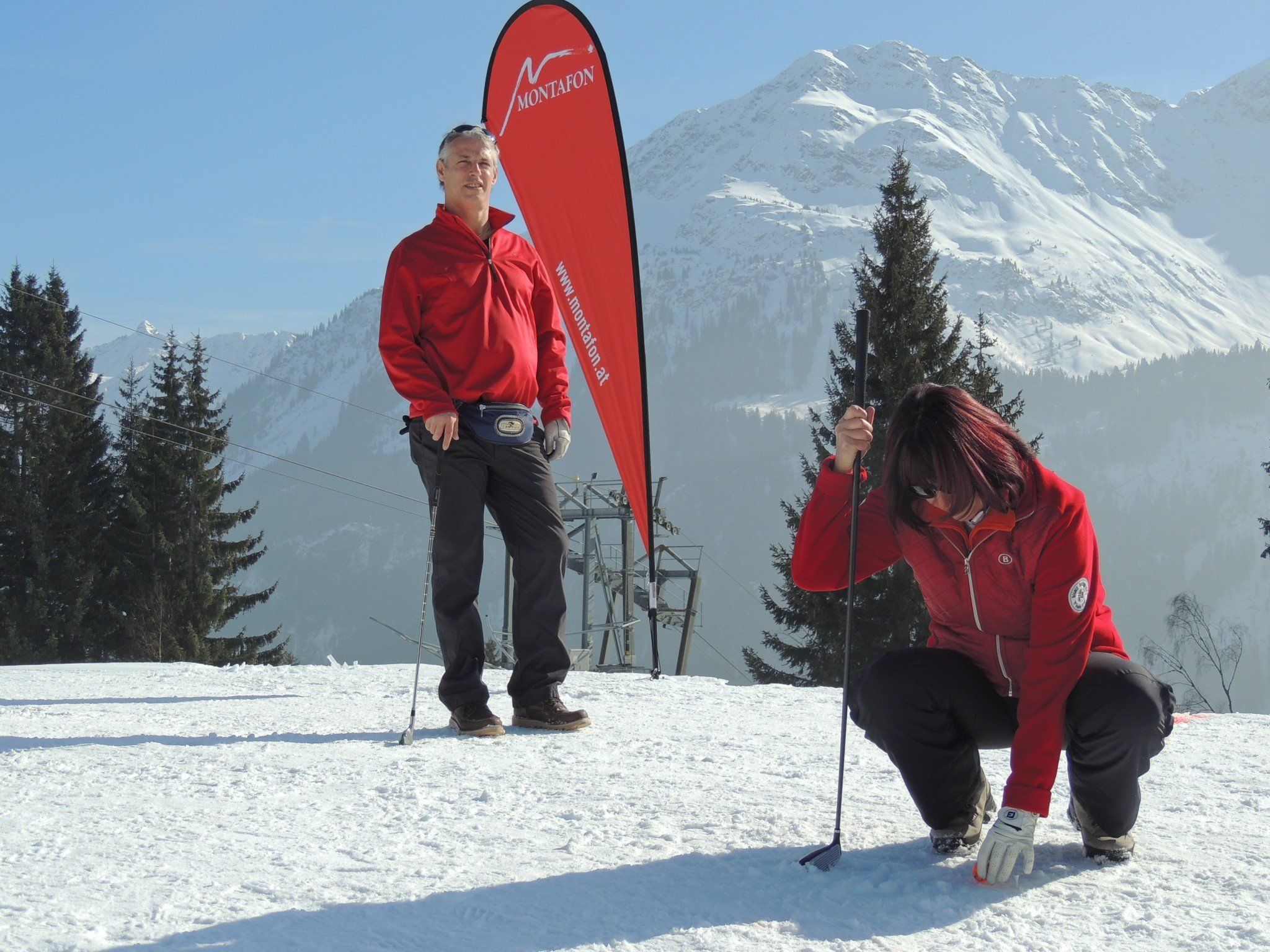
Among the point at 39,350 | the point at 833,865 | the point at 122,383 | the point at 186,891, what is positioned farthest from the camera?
the point at 122,383

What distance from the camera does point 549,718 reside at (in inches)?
127

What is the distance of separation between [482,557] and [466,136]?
1.31 meters

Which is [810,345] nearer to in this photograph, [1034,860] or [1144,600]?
[1144,600]

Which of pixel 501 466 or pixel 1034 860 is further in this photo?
pixel 501 466

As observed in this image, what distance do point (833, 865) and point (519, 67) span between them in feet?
16.5

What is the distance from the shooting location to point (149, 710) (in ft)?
12.1

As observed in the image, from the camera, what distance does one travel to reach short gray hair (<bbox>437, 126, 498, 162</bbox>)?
3242 millimetres

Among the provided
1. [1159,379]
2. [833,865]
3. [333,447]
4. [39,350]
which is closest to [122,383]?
[39,350]

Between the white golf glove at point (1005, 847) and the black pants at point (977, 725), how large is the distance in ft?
0.57

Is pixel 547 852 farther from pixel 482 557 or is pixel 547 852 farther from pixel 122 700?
pixel 122 700

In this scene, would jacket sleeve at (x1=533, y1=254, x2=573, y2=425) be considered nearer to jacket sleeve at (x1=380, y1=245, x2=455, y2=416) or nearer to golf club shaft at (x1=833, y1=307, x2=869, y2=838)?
jacket sleeve at (x1=380, y1=245, x2=455, y2=416)

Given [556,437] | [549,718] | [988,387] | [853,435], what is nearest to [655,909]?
[853,435]

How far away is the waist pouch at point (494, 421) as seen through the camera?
3141 mm

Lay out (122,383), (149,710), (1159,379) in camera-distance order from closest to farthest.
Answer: (149,710), (122,383), (1159,379)
